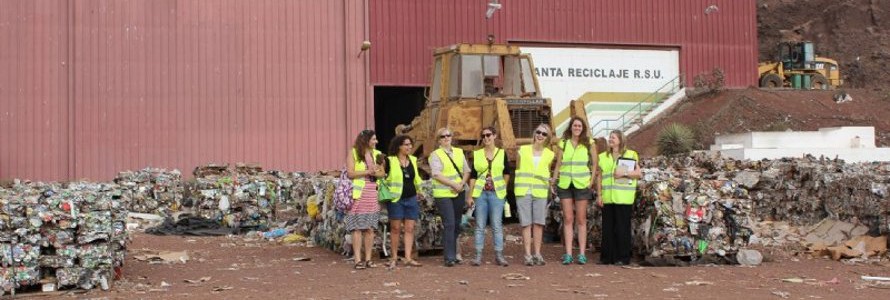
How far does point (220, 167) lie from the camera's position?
27.6 m

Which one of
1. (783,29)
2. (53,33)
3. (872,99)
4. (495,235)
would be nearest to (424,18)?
(53,33)

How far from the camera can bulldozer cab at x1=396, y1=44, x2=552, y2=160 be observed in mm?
16188

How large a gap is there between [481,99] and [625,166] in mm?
5123

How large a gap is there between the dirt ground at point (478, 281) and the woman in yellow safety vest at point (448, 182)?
1.03 ft

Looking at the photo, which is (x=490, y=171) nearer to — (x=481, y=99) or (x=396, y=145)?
(x=396, y=145)

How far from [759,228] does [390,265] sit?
6.81 metres

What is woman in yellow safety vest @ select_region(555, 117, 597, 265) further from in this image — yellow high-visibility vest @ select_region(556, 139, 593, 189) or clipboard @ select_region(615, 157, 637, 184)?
clipboard @ select_region(615, 157, 637, 184)

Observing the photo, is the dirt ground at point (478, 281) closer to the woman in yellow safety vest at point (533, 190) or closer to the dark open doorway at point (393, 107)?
the woman in yellow safety vest at point (533, 190)

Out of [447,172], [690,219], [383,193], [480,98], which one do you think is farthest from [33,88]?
[690,219]

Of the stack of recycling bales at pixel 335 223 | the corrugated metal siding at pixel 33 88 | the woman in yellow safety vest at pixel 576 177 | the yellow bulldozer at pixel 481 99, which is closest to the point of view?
the woman in yellow safety vest at pixel 576 177

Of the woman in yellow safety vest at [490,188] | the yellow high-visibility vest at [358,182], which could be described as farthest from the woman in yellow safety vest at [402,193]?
the woman in yellow safety vest at [490,188]

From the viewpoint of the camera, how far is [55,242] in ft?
32.2

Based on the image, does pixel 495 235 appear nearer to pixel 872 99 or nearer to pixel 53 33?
pixel 53 33

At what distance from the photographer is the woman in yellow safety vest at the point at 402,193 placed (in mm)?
11508
